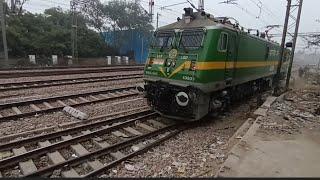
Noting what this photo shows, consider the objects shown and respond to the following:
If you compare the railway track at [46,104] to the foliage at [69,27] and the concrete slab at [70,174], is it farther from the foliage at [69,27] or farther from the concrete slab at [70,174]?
the foliage at [69,27]

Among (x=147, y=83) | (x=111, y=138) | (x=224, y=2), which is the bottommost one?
(x=111, y=138)

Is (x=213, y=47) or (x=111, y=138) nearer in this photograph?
(x=111, y=138)

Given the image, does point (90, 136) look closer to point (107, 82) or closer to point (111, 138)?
point (111, 138)

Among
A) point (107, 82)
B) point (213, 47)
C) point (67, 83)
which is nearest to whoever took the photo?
point (213, 47)

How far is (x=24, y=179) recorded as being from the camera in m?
5.63

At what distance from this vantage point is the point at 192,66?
941 centimetres

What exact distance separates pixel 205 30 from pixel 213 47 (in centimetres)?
56

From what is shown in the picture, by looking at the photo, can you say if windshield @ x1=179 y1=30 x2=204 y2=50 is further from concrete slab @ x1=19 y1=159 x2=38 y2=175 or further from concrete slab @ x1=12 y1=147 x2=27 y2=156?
concrete slab @ x1=19 y1=159 x2=38 y2=175

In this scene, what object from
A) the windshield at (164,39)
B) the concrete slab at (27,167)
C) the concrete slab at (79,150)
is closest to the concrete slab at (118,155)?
the concrete slab at (79,150)

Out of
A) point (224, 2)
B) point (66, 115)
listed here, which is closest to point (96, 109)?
point (66, 115)

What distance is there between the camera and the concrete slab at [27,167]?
607cm

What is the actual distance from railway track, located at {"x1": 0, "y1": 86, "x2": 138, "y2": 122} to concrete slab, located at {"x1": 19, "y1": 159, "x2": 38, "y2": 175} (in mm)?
3285

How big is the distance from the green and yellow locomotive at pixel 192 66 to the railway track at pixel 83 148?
0.88m

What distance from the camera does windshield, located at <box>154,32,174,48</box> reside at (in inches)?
404
